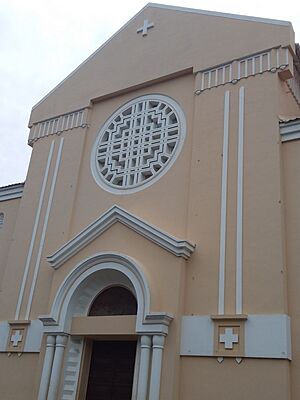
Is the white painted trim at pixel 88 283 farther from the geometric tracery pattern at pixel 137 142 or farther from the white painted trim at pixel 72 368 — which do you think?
the geometric tracery pattern at pixel 137 142

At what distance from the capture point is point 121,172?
39.2ft

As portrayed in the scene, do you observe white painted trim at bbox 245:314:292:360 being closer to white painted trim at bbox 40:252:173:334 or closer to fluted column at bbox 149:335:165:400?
fluted column at bbox 149:335:165:400

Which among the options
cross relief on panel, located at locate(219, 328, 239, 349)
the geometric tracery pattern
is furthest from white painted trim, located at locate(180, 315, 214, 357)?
the geometric tracery pattern

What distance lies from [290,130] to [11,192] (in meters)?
8.10

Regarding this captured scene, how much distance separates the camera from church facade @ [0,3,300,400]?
8766mm

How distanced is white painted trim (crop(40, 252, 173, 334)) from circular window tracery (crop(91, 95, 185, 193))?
1984mm


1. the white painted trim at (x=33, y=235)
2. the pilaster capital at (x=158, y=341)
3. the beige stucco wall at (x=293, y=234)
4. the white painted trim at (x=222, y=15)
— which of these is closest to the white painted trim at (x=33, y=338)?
the white painted trim at (x=33, y=235)

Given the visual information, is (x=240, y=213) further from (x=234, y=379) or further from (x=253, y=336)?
(x=234, y=379)

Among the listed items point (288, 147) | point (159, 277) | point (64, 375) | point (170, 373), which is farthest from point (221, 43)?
point (64, 375)

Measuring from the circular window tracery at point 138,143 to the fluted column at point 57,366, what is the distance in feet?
11.9

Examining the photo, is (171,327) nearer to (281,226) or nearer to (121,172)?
(281,226)

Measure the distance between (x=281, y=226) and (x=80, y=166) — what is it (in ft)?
19.0

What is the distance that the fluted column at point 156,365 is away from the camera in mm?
8672

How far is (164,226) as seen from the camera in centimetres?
1053
